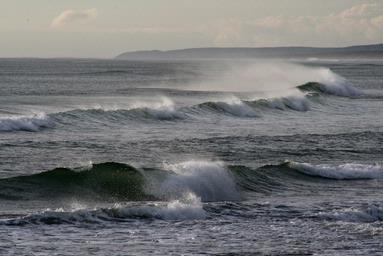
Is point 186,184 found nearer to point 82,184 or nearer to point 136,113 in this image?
point 82,184

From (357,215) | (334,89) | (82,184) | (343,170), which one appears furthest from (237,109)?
(357,215)

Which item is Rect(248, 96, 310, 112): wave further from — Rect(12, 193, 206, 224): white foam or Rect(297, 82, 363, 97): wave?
Rect(12, 193, 206, 224): white foam

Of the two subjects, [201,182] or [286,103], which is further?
[286,103]

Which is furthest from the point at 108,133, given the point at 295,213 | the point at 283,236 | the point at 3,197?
the point at 283,236

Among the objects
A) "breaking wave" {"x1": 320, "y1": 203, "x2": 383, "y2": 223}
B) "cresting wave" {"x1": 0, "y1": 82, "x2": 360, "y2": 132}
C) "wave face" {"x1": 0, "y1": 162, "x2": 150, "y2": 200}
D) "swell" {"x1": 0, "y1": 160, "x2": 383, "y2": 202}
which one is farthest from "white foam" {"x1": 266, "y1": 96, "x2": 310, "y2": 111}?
"breaking wave" {"x1": 320, "y1": 203, "x2": 383, "y2": 223}

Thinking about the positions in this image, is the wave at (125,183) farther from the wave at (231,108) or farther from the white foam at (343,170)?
the wave at (231,108)

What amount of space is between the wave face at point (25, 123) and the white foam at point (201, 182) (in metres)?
13.3

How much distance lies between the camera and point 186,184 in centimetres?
2494

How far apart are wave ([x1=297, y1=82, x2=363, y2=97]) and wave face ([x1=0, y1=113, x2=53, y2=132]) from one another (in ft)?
131

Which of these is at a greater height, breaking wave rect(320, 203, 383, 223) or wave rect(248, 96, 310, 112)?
wave rect(248, 96, 310, 112)

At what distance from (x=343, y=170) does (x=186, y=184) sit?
6.15 m

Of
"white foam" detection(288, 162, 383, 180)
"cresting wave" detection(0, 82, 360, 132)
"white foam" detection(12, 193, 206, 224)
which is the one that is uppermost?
"cresting wave" detection(0, 82, 360, 132)

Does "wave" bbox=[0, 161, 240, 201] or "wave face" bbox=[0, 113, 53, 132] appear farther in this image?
"wave face" bbox=[0, 113, 53, 132]

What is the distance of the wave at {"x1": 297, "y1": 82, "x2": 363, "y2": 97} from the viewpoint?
245ft
